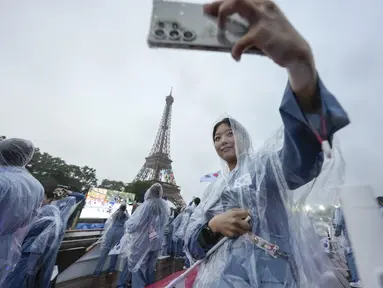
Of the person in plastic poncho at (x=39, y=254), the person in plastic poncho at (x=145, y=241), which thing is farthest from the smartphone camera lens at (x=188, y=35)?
the person in plastic poncho at (x=145, y=241)

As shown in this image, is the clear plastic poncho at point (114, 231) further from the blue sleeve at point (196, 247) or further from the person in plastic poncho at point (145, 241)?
the blue sleeve at point (196, 247)

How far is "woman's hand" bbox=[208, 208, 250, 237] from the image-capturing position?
870 mm

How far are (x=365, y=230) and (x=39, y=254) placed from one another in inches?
125

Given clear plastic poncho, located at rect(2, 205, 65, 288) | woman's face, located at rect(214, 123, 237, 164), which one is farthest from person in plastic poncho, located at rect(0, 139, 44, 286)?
woman's face, located at rect(214, 123, 237, 164)

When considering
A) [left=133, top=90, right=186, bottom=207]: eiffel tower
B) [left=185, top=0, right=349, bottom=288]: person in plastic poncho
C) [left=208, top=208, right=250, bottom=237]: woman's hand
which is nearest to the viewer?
[left=185, top=0, right=349, bottom=288]: person in plastic poncho

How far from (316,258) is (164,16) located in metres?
1.08

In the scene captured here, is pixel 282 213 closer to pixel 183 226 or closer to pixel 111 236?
pixel 183 226

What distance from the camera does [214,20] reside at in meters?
0.54

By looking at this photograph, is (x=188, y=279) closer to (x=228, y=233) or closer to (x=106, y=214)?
(x=228, y=233)

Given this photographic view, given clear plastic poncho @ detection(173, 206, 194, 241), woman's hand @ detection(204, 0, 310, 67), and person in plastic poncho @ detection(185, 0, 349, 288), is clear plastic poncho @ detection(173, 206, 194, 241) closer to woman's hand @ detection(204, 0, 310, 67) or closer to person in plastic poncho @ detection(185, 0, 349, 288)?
person in plastic poncho @ detection(185, 0, 349, 288)

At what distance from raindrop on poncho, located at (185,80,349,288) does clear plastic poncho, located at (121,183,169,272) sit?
350 cm

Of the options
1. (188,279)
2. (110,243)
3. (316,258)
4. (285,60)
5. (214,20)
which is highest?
(214,20)

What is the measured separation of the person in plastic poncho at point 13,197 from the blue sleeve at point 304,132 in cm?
232

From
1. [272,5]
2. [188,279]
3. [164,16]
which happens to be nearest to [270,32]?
[272,5]
